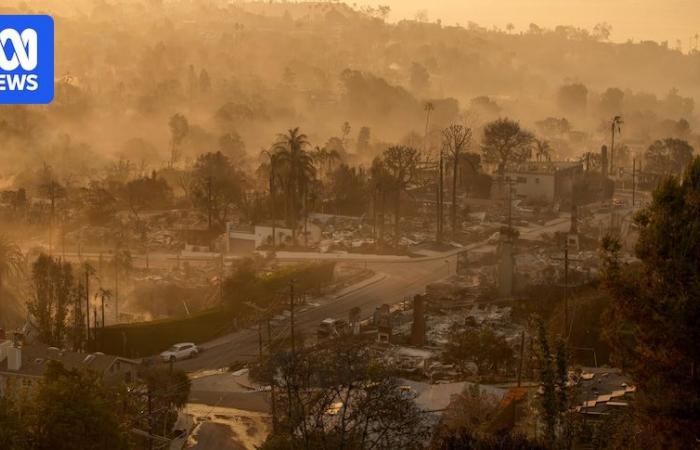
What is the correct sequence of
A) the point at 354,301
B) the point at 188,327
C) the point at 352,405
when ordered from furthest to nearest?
the point at 354,301 < the point at 188,327 < the point at 352,405

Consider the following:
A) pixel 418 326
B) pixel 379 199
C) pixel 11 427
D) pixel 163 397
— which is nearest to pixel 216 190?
pixel 379 199

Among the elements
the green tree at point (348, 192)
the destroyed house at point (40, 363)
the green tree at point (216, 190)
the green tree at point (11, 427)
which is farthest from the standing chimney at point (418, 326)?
the green tree at point (348, 192)

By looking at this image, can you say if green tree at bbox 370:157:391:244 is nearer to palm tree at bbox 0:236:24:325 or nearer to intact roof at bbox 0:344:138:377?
palm tree at bbox 0:236:24:325

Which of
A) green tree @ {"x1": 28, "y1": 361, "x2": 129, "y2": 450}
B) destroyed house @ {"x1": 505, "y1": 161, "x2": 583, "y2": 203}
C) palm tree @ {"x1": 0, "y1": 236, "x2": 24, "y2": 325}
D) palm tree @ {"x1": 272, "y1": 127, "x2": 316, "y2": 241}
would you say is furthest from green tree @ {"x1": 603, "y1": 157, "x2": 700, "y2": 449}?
destroyed house @ {"x1": 505, "y1": 161, "x2": 583, "y2": 203}

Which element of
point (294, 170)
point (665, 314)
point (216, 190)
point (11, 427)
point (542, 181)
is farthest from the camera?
point (542, 181)

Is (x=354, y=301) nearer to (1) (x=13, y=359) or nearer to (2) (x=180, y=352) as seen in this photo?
(2) (x=180, y=352)

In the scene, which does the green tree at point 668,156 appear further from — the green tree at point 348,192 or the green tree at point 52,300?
the green tree at point 52,300
